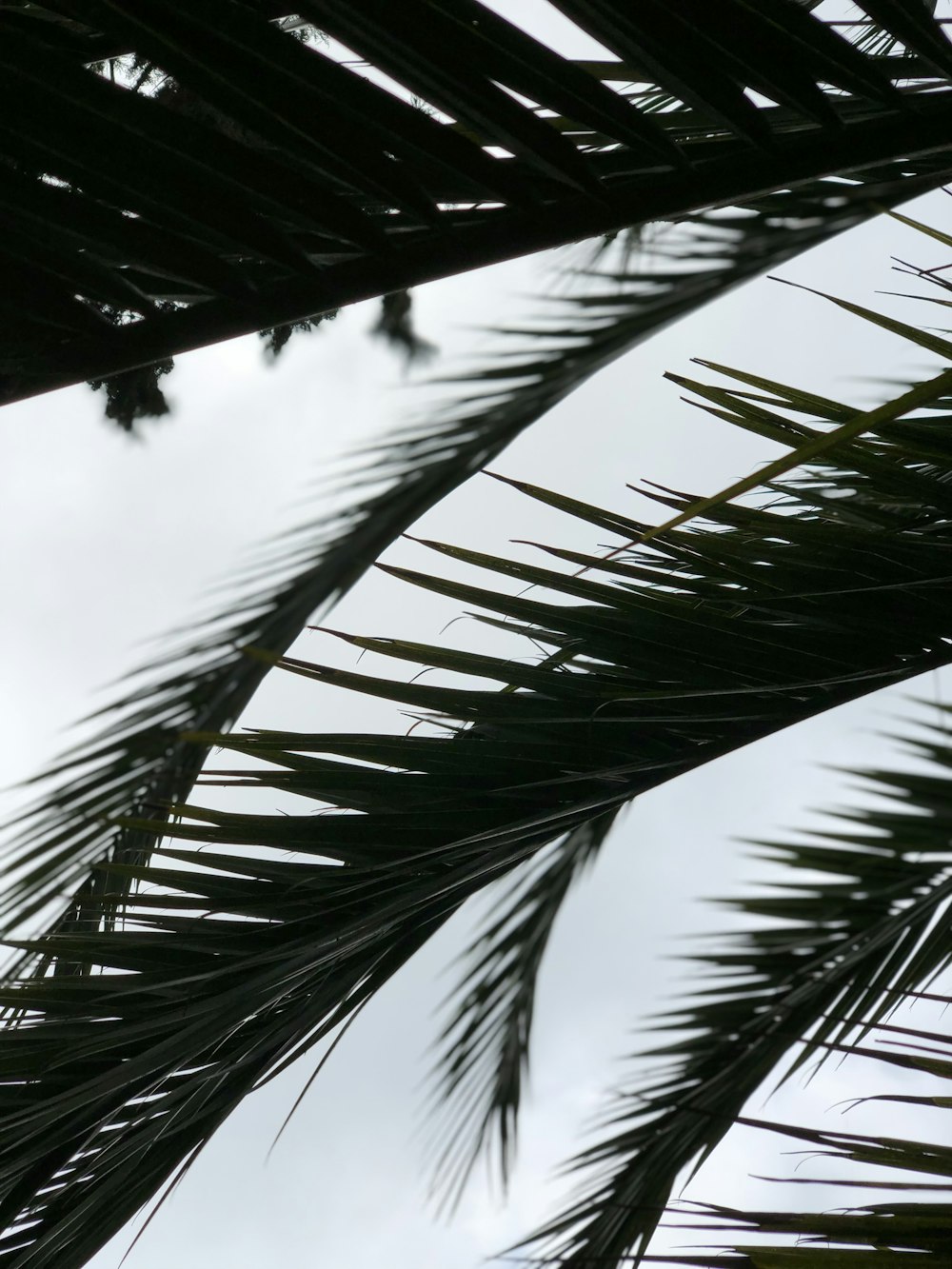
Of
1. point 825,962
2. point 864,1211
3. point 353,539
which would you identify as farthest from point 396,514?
point 825,962

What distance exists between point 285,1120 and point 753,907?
631mm

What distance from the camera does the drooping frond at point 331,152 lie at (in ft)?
1.77

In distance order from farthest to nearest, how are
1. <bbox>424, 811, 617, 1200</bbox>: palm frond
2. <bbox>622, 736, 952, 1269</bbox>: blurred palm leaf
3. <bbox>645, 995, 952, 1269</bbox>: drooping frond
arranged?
<bbox>424, 811, 617, 1200</bbox>: palm frond < <bbox>622, 736, 952, 1269</bbox>: blurred palm leaf < <bbox>645, 995, 952, 1269</bbox>: drooping frond

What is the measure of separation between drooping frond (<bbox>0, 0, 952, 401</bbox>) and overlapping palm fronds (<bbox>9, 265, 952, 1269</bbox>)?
0.75 ft

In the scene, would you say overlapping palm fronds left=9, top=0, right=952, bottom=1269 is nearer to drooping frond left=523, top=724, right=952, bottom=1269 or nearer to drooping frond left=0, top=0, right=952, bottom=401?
drooping frond left=0, top=0, right=952, bottom=401

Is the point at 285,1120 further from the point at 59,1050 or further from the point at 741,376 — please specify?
the point at 741,376

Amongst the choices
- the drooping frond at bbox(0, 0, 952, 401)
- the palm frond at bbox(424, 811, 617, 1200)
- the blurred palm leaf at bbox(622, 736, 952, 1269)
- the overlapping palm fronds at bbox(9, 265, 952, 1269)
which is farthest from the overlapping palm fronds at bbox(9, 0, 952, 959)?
the palm frond at bbox(424, 811, 617, 1200)

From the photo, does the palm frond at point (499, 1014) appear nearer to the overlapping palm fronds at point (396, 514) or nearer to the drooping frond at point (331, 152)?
the overlapping palm fronds at point (396, 514)

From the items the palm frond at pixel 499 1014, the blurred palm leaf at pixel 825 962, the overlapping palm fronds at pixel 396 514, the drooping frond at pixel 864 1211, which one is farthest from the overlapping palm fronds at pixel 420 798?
the palm frond at pixel 499 1014

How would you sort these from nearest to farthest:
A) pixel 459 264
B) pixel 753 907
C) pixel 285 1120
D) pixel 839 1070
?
pixel 459 264
pixel 285 1120
pixel 839 1070
pixel 753 907

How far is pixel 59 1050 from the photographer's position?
669 millimetres

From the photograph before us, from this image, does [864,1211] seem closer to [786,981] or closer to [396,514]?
[396,514]

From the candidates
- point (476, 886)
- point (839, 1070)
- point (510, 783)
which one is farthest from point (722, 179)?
point (839, 1070)

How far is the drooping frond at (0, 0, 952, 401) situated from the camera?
0.54 m
